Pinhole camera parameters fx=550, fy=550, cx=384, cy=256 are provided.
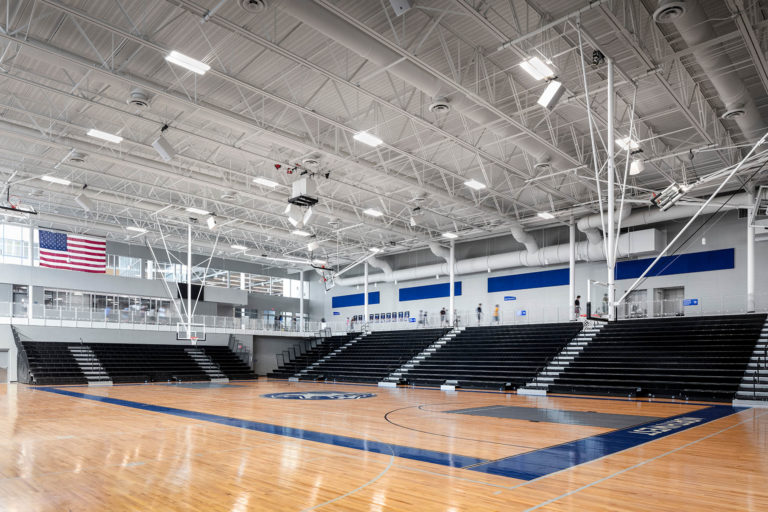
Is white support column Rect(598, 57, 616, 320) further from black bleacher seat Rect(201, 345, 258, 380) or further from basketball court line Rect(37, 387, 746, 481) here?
black bleacher seat Rect(201, 345, 258, 380)

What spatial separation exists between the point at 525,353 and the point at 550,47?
1454 cm

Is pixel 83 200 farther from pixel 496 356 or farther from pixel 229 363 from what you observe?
pixel 496 356

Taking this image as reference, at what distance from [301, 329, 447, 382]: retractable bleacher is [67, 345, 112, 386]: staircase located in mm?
9520

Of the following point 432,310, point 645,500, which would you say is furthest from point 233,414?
point 432,310

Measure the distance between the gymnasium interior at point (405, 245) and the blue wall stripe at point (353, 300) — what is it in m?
3.40

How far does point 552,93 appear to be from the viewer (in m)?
11.4

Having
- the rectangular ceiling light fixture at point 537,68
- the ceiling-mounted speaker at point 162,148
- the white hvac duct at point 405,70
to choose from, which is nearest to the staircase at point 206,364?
the ceiling-mounted speaker at point 162,148

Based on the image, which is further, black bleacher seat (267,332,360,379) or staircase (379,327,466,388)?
black bleacher seat (267,332,360,379)

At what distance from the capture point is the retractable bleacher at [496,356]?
22.3 metres

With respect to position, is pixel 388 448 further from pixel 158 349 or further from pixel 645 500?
pixel 158 349

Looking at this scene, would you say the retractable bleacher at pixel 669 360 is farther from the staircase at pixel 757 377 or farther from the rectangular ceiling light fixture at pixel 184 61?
the rectangular ceiling light fixture at pixel 184 61

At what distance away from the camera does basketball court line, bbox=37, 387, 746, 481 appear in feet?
22.9

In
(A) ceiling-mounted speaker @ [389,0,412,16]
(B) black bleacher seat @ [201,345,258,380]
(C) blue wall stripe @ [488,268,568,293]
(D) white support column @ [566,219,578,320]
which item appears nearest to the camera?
(A) ceiling-mounted speaker @ [389,0,412,16]

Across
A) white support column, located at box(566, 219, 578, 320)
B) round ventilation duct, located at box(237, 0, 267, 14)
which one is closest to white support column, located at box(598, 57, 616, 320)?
round ventilation duct, located at box(237, 0, 267, 14)
